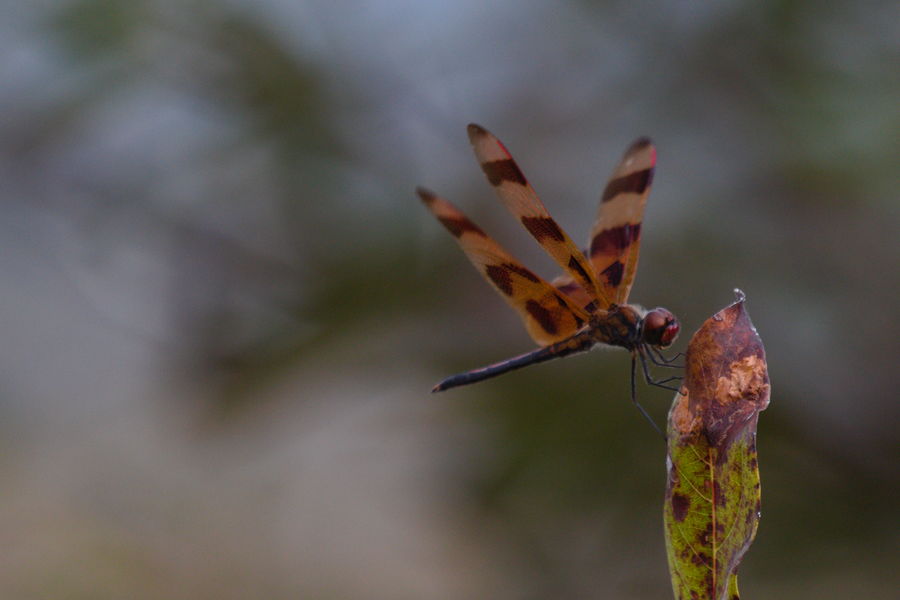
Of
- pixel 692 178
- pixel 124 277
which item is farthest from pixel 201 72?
pixel 692 178

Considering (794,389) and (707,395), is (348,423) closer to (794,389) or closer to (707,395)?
(794,389)

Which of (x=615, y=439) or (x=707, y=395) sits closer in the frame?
(x=707, y=395)

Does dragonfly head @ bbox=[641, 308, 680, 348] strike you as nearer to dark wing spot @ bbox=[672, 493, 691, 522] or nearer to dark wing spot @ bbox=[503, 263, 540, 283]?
dark wing spot @ bbox=[503, 263, 540, 283]

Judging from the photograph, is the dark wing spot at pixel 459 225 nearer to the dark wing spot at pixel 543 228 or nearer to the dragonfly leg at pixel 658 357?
the dark wing spot at pixel 543 228

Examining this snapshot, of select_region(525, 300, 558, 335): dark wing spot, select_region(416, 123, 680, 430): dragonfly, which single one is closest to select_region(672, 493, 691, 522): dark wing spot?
select_region(416, 123, 680, 430): dragonfly

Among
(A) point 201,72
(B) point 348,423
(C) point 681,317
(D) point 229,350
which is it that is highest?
(A) point 201,72

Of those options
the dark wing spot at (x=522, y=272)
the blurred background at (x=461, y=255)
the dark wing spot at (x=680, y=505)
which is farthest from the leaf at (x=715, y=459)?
the blurred background at (x=461, y=255)

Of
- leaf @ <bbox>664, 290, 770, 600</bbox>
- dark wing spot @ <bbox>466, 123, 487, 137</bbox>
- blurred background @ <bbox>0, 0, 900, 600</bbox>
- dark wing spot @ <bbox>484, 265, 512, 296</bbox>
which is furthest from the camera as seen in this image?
blurred background @ <bbox>0, 0, 900, 600</bbox>
